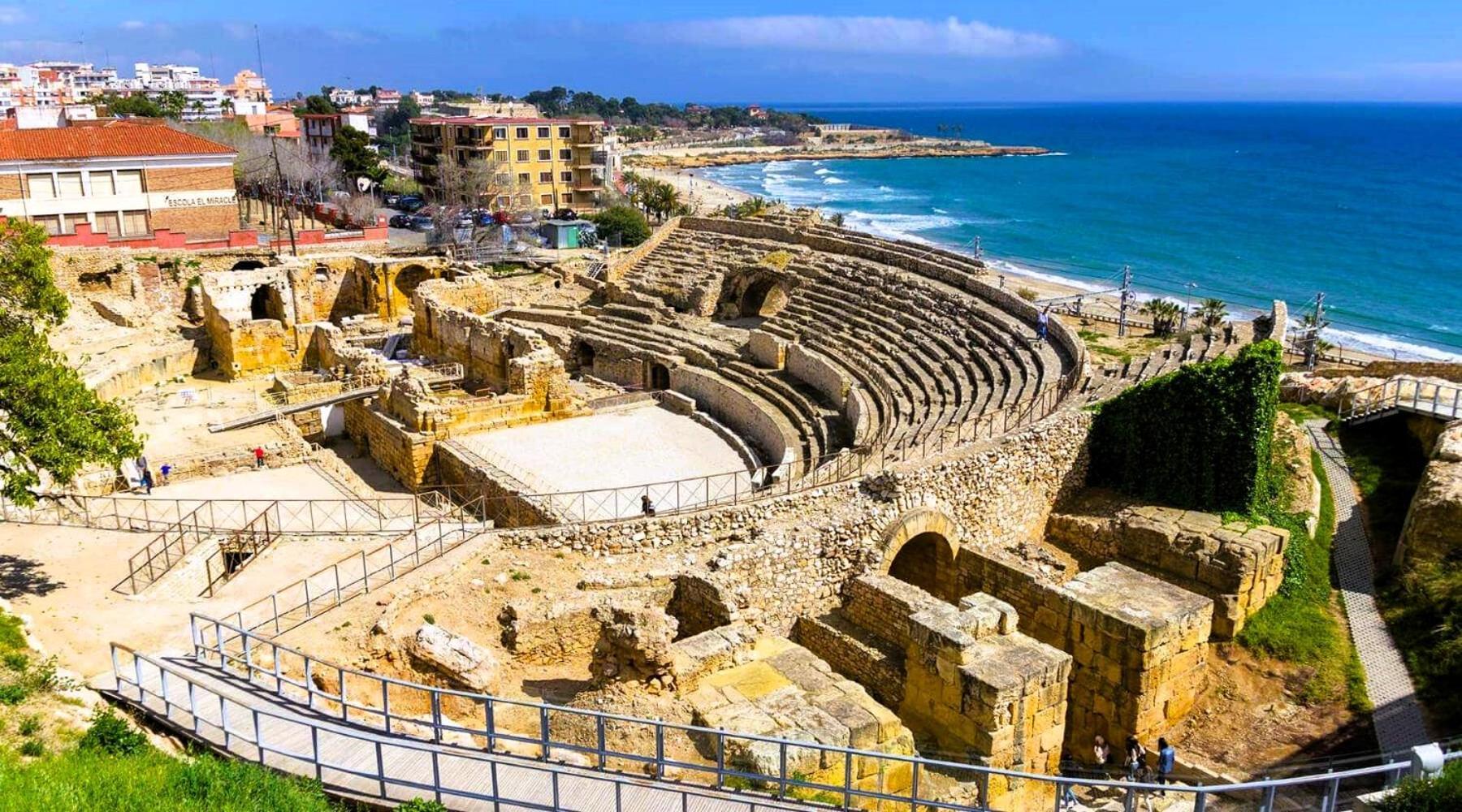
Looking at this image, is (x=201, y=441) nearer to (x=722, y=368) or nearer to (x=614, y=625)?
(x=722, y=368)

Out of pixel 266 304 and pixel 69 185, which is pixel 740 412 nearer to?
pixel 266 304

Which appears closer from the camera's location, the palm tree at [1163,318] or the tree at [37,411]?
the tree at [37,411]

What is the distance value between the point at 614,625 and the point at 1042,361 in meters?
14.9

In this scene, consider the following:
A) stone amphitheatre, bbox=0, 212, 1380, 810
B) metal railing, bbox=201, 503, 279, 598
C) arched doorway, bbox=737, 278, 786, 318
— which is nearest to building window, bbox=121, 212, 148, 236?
stone amphitheatre, bbox=0, 212, 1380, 810

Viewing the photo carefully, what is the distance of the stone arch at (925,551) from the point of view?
1688 centimetres

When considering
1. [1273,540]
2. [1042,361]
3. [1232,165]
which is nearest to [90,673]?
[1273,540]

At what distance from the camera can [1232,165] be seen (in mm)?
135125

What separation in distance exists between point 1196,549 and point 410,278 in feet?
103

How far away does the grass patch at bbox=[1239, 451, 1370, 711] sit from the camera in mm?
15383

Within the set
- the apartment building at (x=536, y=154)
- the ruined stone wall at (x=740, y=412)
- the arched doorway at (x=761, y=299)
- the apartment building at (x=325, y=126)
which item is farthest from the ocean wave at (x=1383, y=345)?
the apartment building at (x=325, y=126)

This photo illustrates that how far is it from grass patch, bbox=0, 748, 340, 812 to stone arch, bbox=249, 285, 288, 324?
2964cm

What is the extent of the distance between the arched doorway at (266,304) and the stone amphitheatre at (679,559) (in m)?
4.45

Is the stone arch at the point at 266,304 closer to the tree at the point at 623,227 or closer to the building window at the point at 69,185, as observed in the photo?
the building window at the point at 69,185

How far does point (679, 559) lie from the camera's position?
16.3 m
